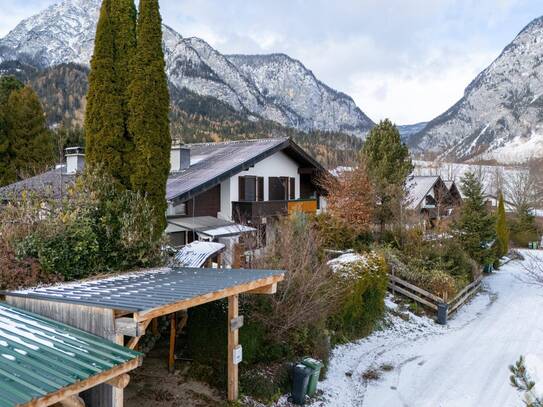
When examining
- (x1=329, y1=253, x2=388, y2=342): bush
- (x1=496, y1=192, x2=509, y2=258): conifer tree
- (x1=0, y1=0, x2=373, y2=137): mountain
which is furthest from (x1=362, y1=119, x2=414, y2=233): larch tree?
(x1=0, y1=0, x2=373, y2=137): mountain

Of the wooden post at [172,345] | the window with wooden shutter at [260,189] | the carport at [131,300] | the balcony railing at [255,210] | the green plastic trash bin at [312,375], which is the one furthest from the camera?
the window with wooden shutter at [260,189]

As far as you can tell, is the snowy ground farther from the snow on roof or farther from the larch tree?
the snow on roof

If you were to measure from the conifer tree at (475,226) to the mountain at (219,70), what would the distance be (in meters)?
63.4

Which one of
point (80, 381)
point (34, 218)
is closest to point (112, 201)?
point (34, 218)

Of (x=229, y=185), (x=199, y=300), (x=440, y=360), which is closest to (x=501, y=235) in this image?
(x=229, y=185)

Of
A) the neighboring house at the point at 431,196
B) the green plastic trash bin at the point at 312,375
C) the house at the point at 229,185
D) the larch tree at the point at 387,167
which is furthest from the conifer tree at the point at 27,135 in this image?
the neighboring house at the point at 431,196

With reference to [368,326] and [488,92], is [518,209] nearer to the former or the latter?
[368,326]

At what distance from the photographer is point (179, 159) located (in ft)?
79.8

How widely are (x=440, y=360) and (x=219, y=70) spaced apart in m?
114

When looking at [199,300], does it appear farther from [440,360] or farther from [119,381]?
[440,360]

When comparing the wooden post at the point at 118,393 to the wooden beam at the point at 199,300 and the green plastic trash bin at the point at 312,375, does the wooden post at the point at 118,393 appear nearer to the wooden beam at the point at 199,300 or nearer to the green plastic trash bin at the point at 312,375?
the wooden beam at the point at 199,300

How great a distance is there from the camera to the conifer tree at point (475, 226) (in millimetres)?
27625

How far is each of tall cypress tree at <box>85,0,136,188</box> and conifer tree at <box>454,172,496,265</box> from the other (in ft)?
71.2

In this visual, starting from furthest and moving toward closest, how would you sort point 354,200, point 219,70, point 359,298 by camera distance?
point 219,70
point 354,200
point 359,298
